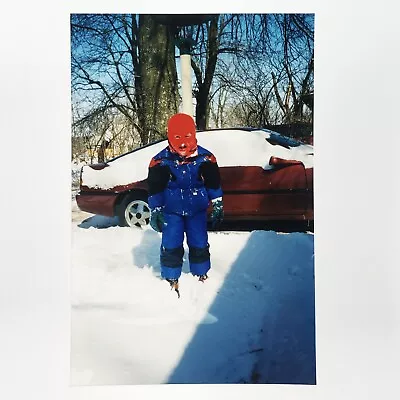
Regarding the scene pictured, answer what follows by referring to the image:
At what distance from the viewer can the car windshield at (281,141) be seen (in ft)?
7.23

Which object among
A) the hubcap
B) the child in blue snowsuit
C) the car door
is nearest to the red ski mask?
the child in blue snowsuit

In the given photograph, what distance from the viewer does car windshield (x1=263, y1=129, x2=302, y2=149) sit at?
7.23 feet

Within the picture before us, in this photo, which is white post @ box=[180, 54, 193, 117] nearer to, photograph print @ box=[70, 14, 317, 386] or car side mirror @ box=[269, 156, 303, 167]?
photograph print @ box=[70, 14, 317, 386]

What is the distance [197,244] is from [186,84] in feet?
2.27

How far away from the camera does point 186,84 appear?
7.25ft

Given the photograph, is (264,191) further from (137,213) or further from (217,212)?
(137,213)

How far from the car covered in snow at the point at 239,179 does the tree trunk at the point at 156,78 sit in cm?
10

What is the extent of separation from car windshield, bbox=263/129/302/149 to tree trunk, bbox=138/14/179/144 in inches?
16.8

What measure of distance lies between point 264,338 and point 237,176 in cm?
70

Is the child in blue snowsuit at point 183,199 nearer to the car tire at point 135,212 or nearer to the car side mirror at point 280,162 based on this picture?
the car tire at point 135,212
